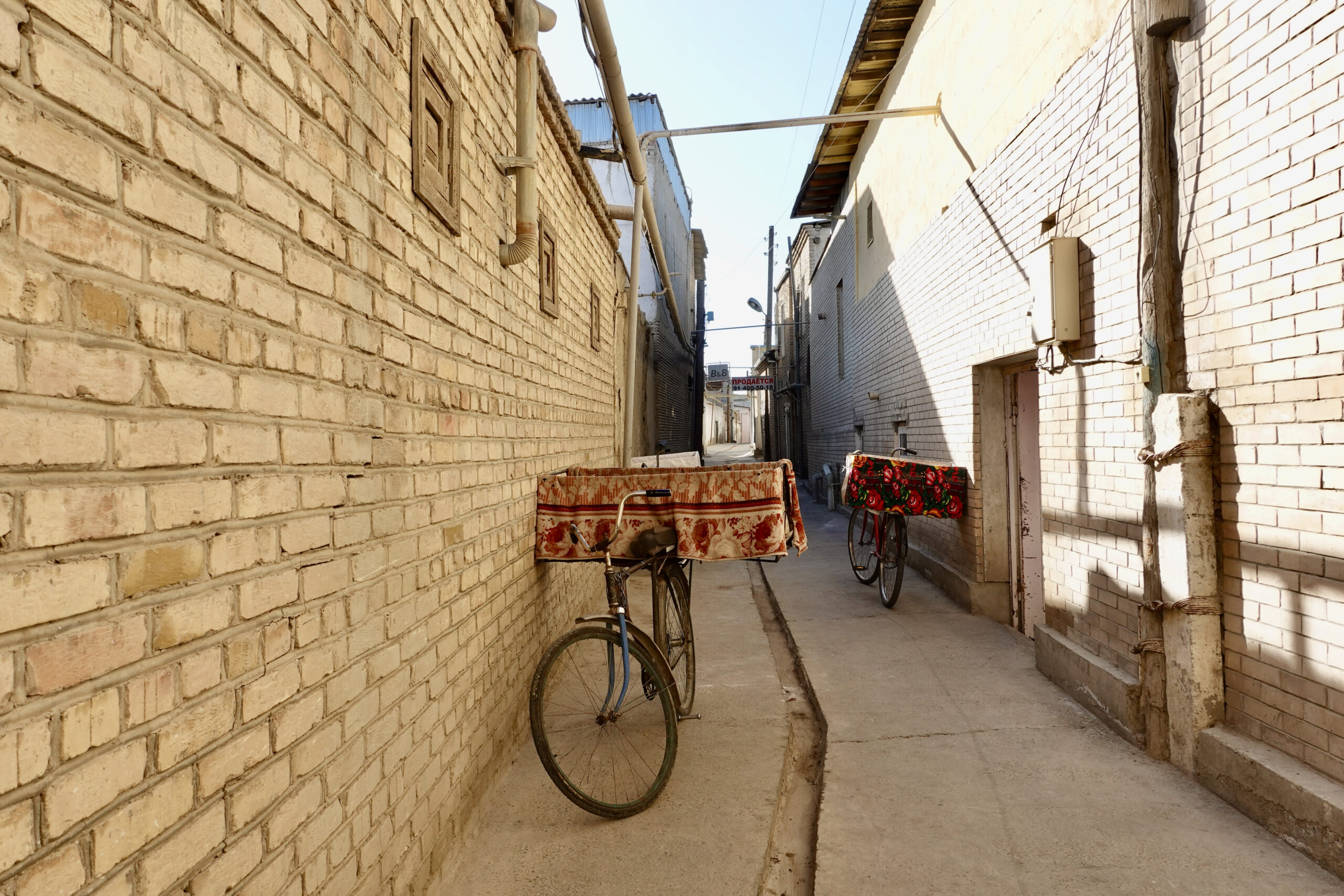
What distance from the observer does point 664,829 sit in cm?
277

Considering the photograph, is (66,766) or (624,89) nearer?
(66,766)

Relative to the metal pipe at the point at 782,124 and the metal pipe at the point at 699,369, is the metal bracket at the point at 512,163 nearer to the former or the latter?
the metal pipe at the point at 782,124

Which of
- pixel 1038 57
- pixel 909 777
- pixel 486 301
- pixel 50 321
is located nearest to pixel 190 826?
pixel 50 321

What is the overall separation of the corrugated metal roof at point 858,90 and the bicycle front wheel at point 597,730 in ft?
23.4

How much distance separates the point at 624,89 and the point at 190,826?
5045 mm

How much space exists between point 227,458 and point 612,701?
199 centimetres

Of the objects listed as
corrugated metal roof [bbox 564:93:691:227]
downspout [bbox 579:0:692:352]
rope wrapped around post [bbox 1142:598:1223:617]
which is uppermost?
corrugated metal roof [bbox 564:93:691:227]

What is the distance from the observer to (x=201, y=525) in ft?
4.49

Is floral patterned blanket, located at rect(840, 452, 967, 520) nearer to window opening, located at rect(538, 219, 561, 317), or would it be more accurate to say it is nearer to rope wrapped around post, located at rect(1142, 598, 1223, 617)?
window opening, located at rect(538, 219, 561, 317)

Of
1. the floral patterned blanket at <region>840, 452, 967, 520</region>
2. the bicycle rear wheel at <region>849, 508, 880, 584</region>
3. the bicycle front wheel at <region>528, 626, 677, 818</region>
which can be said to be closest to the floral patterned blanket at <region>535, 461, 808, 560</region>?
the bicycle front wheel at <region>528, 626, 677, 818</region>

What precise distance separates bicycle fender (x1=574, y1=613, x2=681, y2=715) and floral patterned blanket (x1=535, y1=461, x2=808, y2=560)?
43 cm

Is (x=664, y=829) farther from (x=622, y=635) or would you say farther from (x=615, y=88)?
(x=615, y=88)

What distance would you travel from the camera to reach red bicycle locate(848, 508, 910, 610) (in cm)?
606

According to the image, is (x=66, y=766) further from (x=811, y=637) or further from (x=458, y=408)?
(x=811, y=637)
